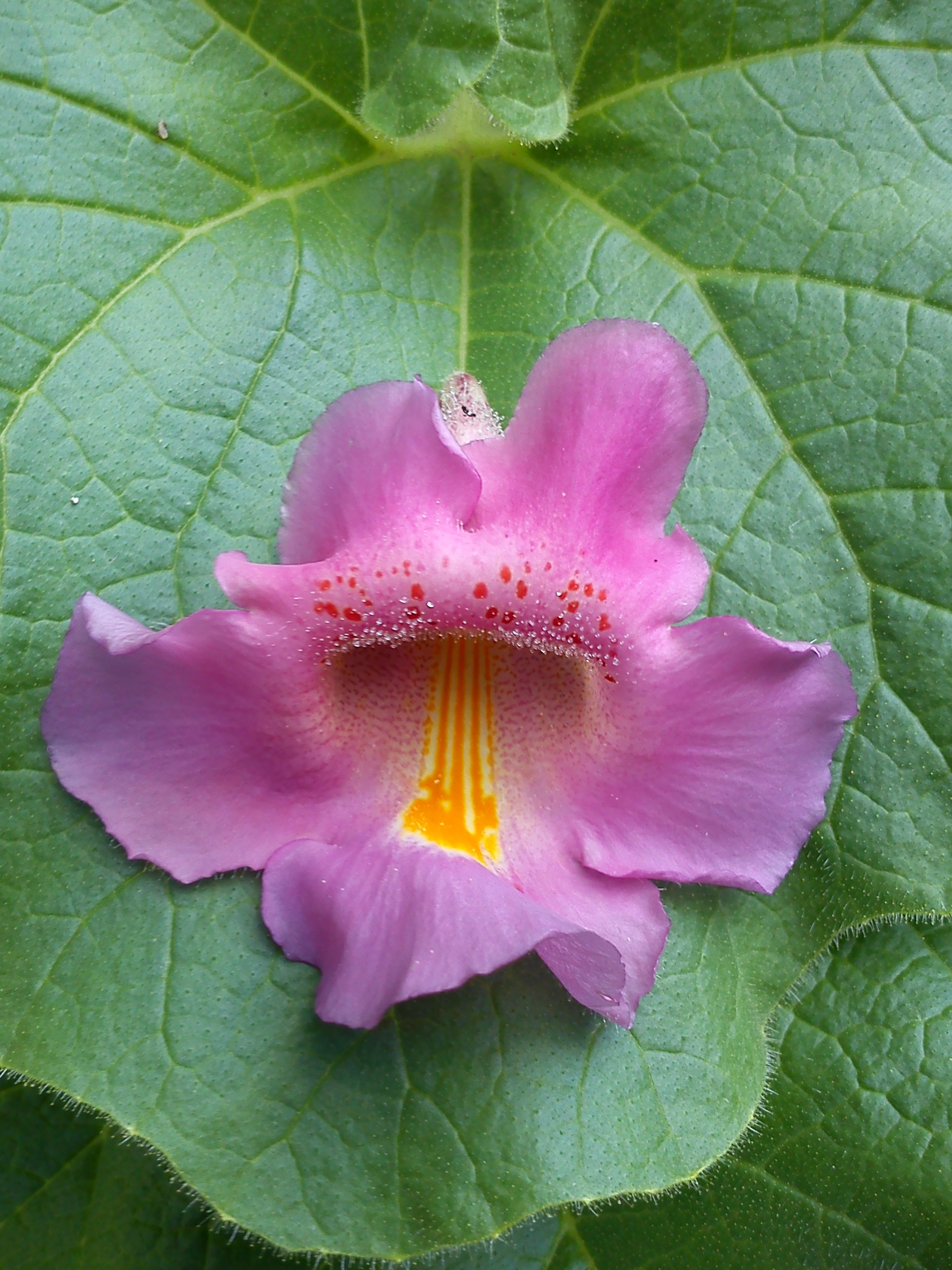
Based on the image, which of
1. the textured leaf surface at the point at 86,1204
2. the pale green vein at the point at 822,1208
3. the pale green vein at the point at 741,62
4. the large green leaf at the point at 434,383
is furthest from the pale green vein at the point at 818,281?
the textured leaf surface at the point at 86,1204

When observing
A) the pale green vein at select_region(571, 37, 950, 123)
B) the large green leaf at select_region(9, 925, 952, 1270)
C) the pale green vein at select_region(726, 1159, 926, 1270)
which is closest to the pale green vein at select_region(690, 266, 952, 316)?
the pale green vein at select_region(571, 37, 950, 123)

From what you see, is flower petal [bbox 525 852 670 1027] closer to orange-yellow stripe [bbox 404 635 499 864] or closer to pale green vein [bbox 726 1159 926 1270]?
orange-yellow stripe [bbox 404 635 499 864]

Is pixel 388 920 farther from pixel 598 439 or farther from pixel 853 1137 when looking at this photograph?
pixel 853 1137

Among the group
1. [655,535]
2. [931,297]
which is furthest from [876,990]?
[931,297]

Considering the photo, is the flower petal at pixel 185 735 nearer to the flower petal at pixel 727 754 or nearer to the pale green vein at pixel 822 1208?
the flower petal at pixel 727 754

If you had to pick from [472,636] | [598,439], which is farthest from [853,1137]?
[598,439]

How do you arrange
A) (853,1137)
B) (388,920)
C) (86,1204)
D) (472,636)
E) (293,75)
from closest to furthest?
(388,920)
(472,636)
(293,75)
(853,1137)
(86,1204)
